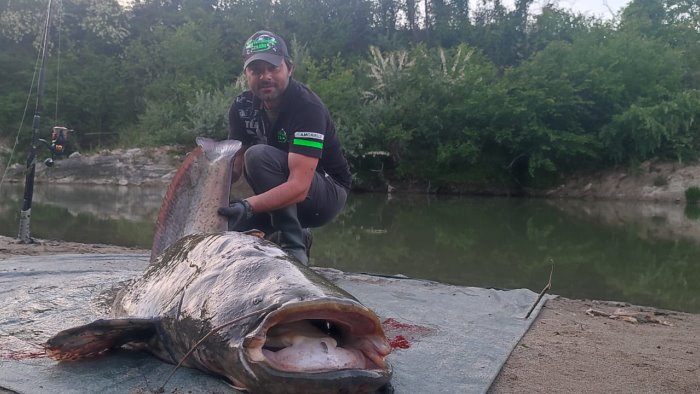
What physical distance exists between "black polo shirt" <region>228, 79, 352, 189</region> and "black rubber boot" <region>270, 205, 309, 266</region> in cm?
38

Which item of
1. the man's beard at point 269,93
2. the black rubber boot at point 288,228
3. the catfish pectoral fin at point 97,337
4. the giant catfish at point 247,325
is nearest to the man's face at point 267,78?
the man's beard at point 269,93

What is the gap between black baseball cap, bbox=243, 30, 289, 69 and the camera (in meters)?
3.61

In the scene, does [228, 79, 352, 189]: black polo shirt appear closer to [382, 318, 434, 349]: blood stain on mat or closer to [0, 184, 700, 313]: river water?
[382, 318, 434, 349]: blood stain on mat

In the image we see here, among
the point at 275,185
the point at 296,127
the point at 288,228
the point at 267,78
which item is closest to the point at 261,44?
the point at 267,78

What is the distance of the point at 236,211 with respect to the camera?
317 cm

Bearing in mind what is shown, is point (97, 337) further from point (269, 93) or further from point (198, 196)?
point (269, 93)

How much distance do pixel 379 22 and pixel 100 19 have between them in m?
15.3

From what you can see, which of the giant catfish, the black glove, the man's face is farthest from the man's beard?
the giant catfish

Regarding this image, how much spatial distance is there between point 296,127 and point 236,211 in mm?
790

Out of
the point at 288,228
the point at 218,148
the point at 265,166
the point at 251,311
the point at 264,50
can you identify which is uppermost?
the point at 264,50

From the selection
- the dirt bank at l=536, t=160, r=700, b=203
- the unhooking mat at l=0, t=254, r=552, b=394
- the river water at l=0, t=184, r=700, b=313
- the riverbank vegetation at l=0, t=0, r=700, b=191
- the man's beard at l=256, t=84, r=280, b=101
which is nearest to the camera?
the unhooking mat at l=0, t=254, r=552, b=394

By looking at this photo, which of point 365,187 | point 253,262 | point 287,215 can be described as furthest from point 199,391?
point 365,187

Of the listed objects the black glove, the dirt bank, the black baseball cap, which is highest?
the black baseball cap

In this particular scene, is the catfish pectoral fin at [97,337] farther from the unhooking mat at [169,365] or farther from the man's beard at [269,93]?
the man's beard at [269,93]
